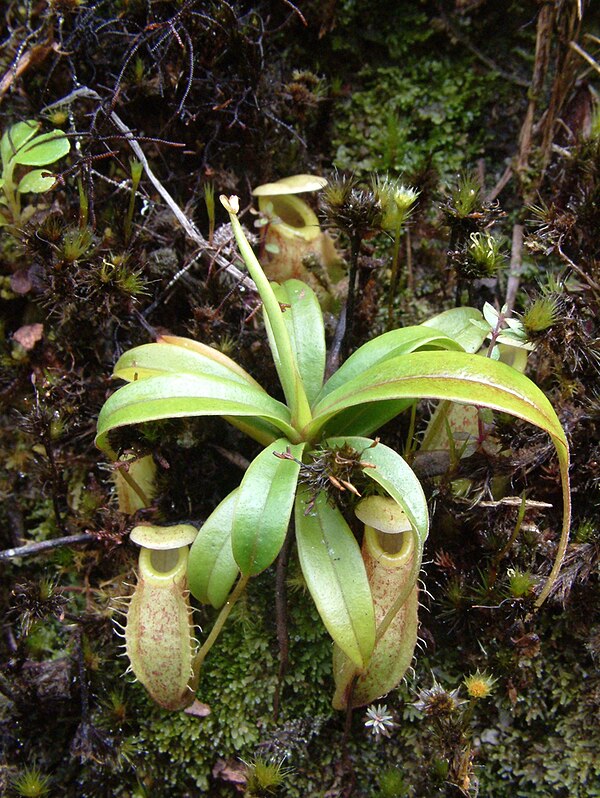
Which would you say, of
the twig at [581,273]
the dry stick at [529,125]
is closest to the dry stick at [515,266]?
the dry stick at [529,125]

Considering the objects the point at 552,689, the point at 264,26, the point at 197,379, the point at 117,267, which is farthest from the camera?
the point at 264,26

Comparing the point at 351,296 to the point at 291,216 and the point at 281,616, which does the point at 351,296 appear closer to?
the point at 291,216

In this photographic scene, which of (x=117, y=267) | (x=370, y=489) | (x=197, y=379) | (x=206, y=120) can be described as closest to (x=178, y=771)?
(x=370, y=489)

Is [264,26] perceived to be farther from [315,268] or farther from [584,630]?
[584,630]

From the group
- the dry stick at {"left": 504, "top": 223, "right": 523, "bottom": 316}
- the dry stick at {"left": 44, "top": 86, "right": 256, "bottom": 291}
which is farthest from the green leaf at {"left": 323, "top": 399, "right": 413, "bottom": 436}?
the dry stick at {"left": 504, "top": 223, "right": 523, "bottom": 316}

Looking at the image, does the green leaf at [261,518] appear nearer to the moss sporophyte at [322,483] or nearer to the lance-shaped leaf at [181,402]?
the moss sporophyte at [322,483]

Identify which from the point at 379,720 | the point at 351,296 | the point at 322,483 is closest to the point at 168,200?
the point at 351,296
